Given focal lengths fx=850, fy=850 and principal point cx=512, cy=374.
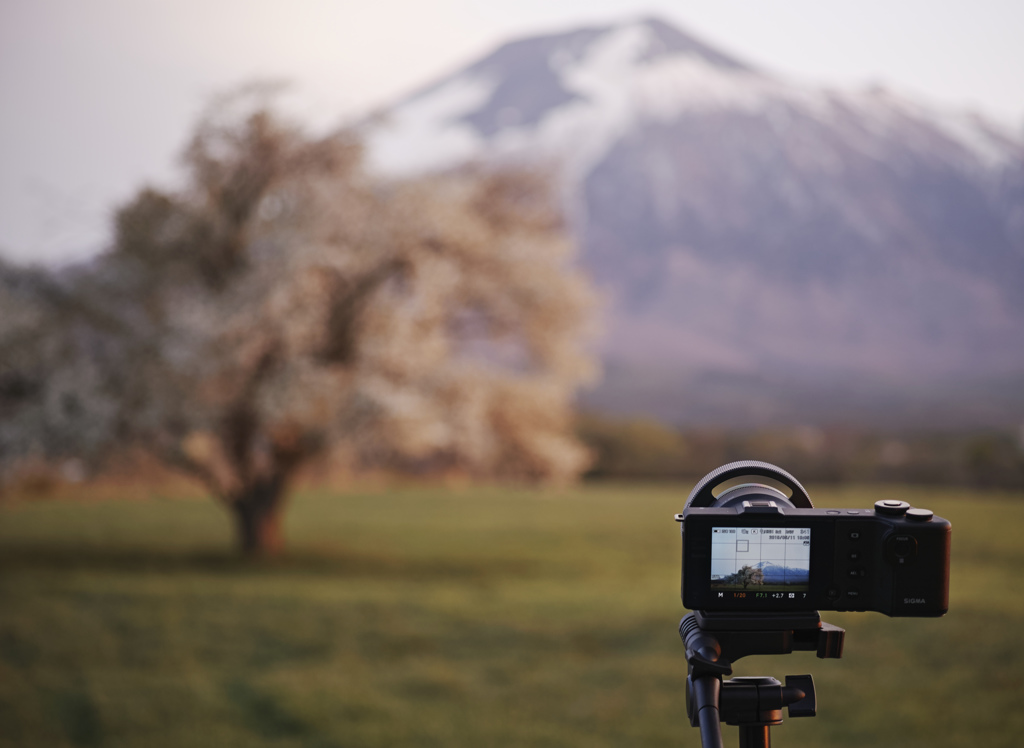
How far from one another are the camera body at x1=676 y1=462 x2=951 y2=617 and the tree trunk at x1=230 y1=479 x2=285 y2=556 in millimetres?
12038

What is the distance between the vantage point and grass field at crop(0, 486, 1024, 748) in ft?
20.5

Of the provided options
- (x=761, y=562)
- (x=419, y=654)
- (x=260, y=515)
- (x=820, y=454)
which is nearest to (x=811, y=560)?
(x=761, y=562)

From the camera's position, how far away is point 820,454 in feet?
89.0

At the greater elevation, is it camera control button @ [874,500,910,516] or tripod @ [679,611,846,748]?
camera control button @ [874,500,910,516]

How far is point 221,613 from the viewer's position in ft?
31.2

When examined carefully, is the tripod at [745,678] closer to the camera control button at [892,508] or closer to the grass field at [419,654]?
the camera control button at [892,508]

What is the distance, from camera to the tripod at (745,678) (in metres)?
1.56

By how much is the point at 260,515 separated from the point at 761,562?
492 inches

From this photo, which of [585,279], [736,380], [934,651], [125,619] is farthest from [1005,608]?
[736,380]

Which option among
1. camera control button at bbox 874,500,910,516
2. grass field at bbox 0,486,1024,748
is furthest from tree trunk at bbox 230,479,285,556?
camera control button at bbox 874,500,910,516

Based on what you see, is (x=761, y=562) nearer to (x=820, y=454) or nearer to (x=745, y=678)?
(x=745, y=678)

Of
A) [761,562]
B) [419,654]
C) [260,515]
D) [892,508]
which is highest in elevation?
[892,508]

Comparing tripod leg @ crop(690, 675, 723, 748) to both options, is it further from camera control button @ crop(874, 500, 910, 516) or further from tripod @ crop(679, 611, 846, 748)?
camera control button @ crop(874, 500, 910, 516)

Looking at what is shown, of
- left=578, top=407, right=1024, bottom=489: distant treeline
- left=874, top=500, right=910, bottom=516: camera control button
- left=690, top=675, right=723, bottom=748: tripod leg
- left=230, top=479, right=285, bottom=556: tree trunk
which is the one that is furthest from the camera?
left=578, top=407, right=1024, bottom=489: distant treeline
